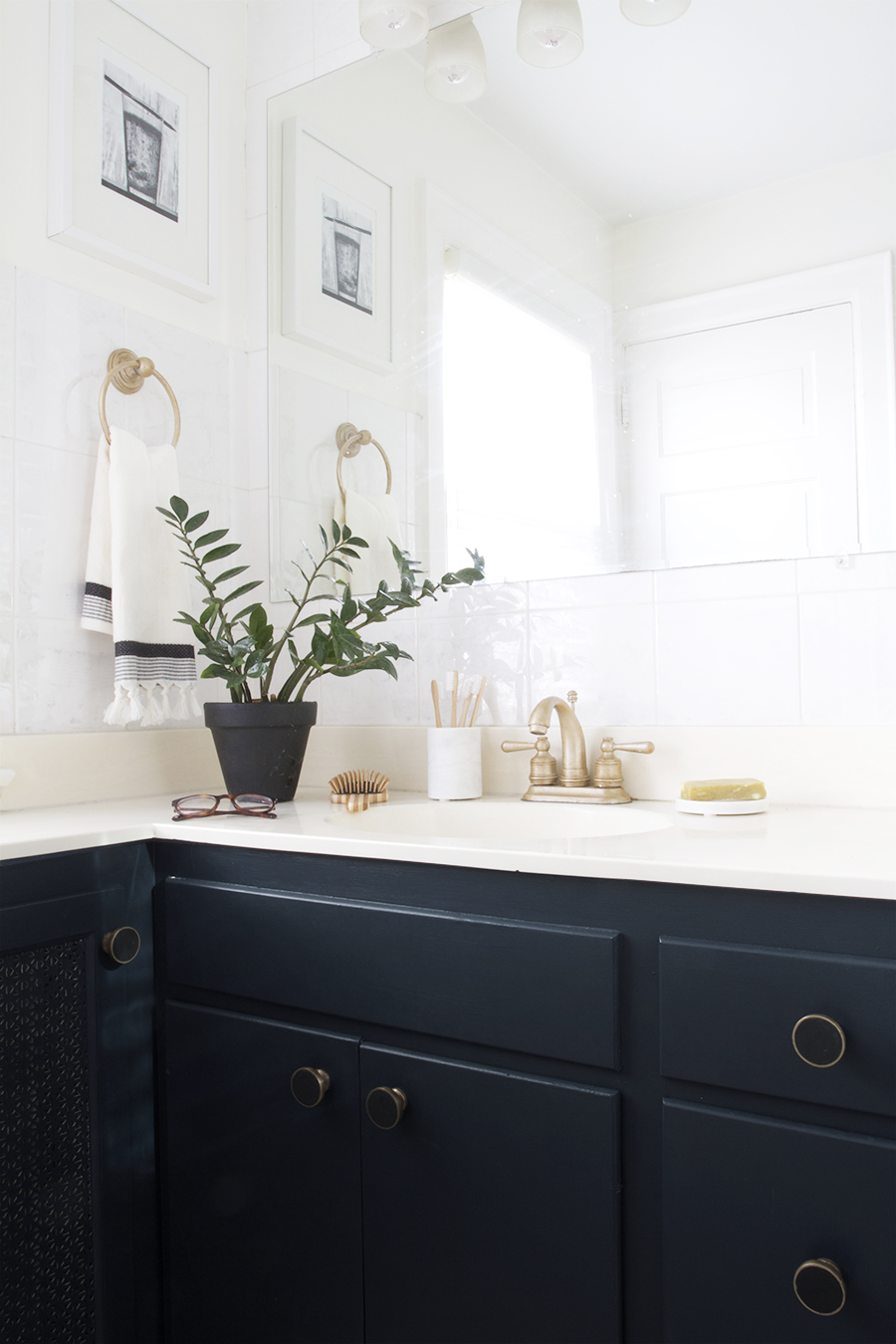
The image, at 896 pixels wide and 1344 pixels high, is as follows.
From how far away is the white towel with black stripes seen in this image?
1.41 metres

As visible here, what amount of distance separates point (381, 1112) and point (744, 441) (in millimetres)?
959

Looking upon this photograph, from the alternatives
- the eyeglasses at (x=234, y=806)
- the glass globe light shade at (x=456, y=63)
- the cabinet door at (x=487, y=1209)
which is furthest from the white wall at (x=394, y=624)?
the cabinet door at (x=487, y=1209)

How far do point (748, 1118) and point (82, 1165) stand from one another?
2.42 feet

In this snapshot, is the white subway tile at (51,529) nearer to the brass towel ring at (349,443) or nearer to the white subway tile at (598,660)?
the brass towel ring at (349,443)

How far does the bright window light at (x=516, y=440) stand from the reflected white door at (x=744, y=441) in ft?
0.27

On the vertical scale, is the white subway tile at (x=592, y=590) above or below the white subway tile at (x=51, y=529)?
below

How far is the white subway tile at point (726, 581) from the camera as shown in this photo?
1249 mm

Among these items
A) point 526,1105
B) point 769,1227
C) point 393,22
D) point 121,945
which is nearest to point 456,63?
point 393,22

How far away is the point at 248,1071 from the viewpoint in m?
1.07

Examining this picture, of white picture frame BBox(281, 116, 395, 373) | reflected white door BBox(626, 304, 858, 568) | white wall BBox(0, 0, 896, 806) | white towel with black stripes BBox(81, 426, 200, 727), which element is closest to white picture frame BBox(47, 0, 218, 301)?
white wall BBox(0, 0, 896, 806)

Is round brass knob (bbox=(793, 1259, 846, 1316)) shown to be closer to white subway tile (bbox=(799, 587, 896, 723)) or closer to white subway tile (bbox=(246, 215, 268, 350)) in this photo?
white subway tile (bbox=(799, 587, 896, 723))

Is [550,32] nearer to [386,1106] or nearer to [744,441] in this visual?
[744,441]

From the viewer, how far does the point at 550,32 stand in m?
1.40

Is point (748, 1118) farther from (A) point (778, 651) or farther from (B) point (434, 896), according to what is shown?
(A) point (778, 651)
